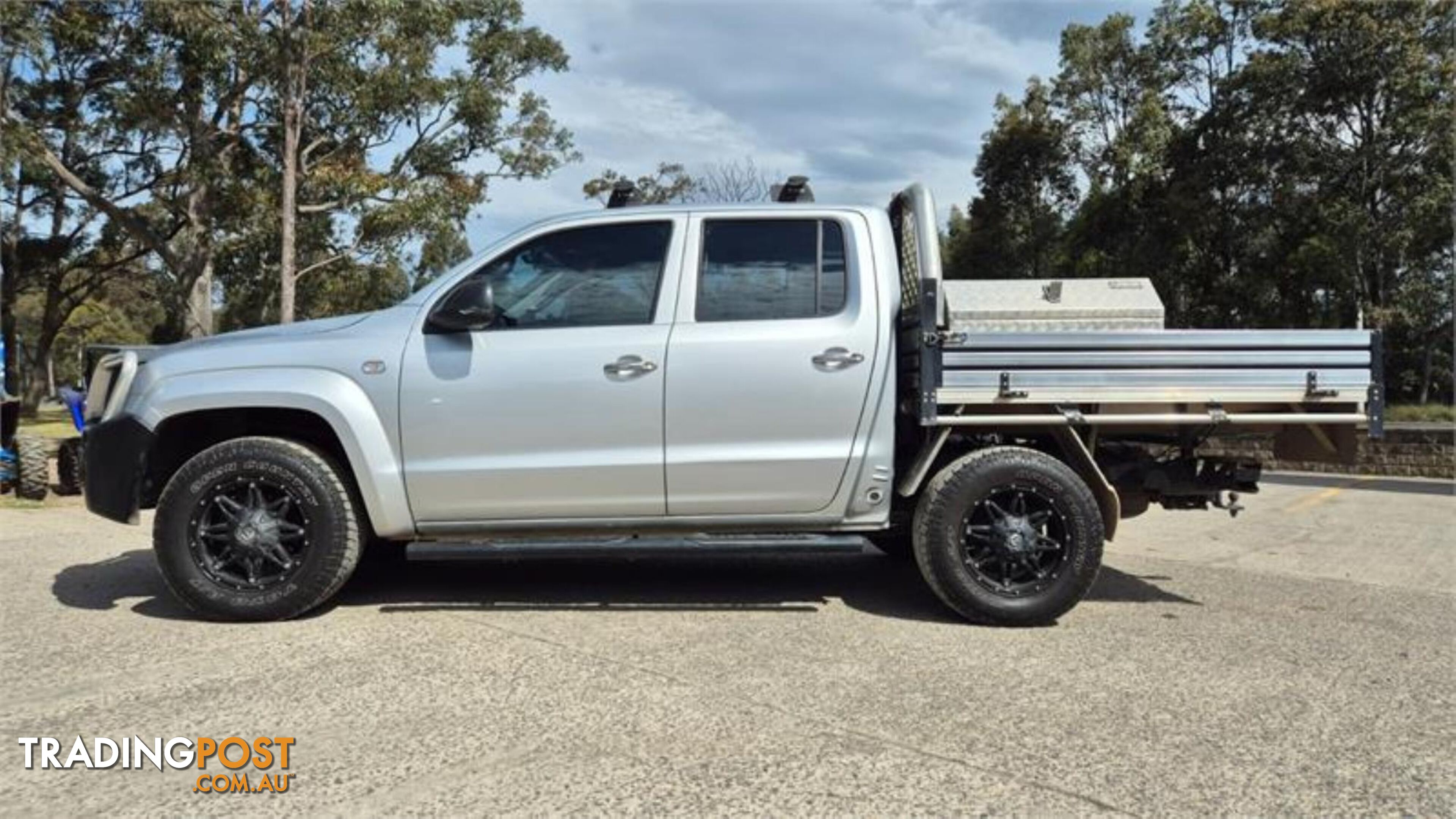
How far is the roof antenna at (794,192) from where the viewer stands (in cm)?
543

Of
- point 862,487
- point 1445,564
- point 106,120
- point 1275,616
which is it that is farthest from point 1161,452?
point 106,120

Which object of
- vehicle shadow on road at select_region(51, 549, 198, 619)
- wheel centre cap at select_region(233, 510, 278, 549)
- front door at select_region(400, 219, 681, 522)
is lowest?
vehicle shadow on road at select_region(51, 549, 198, 619)

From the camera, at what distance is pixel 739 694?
3889 mm

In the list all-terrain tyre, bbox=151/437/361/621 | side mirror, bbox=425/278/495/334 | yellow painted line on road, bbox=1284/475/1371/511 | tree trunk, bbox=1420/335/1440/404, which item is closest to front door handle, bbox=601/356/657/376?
side mirror, bbox=425/278/495/334

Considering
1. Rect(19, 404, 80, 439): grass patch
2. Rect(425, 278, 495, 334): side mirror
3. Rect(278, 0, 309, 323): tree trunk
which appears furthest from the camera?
Rect(278, 0, 309, 323): tree trunk

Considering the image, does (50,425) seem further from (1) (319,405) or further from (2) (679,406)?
(2) (679,406)

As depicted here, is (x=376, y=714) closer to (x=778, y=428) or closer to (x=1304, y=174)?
(x=778, y=428)

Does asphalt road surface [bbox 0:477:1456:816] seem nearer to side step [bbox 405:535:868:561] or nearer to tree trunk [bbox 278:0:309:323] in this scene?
side step [bbox 405:535:868:561]

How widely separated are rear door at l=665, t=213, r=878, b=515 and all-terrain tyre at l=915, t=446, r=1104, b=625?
54 centimetres

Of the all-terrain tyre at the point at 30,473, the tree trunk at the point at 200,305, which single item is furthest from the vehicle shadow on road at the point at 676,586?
the tree trunk at the point at 200,305

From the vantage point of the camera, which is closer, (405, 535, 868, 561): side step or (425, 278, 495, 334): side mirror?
(425, 278, 495, 334): side mirror

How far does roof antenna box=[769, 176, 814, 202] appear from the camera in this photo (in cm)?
543

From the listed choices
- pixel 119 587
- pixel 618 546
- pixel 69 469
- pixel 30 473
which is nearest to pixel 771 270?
pixel 618 546

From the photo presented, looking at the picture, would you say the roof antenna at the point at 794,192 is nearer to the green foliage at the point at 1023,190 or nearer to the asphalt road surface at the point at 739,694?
the asphalt road surface at the point at 739,694
